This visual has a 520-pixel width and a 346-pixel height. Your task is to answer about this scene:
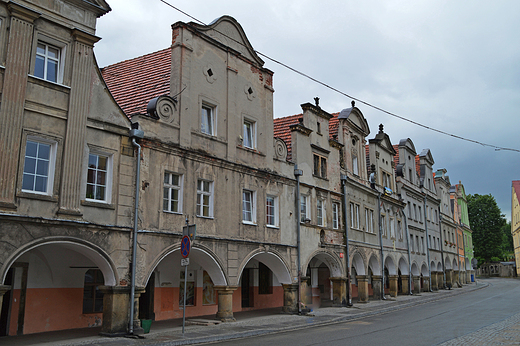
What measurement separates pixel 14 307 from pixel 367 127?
24.9m

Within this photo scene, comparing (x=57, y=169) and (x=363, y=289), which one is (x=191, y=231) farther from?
(x=363, y=289)

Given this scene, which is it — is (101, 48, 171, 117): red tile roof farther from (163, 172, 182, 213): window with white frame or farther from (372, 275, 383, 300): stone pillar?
(372, 275, 383, 300): stone pillar

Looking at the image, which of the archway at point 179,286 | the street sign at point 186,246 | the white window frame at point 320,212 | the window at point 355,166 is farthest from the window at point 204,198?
the window at point 355,166

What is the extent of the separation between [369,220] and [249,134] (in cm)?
1410

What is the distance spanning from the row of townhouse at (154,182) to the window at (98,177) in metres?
0.04

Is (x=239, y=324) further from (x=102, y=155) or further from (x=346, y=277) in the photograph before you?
(x=346, y=277)

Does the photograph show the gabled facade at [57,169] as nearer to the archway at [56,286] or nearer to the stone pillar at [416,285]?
the archway at [56,286]

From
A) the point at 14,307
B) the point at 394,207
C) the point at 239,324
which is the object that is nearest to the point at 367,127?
the point at 394,207

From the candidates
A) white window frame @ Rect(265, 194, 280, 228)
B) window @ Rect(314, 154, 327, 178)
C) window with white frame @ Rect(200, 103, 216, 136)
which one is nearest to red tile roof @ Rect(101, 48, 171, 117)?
window with white frame @ Rect(200, 103, 216, 136)

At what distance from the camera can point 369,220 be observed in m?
32.2

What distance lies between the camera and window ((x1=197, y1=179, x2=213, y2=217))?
18062mm

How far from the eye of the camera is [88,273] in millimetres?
16953

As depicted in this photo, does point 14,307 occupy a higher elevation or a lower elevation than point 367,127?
lower

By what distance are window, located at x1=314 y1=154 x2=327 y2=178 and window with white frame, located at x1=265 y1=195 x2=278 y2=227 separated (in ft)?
14.5
